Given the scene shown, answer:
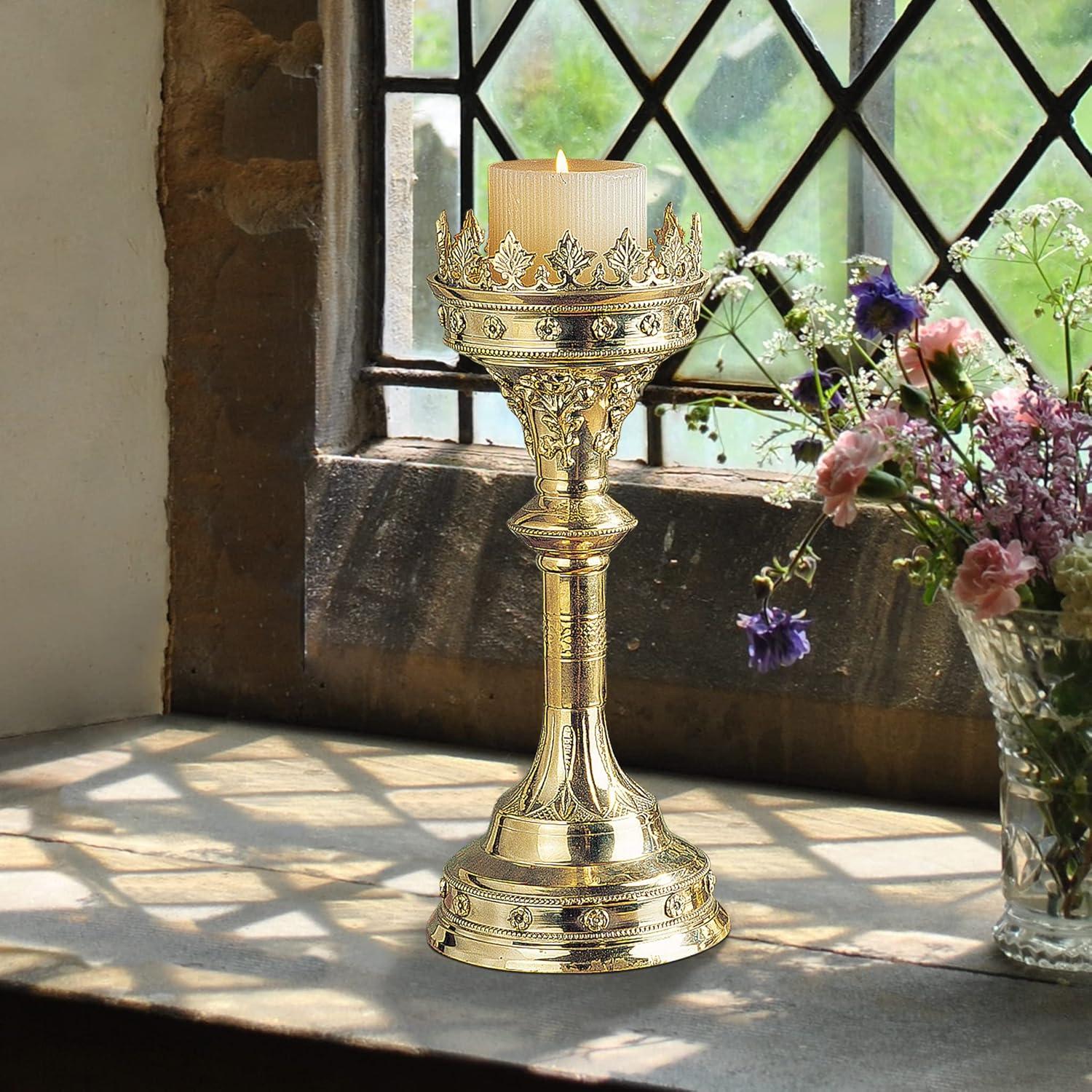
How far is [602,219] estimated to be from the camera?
4.42ft

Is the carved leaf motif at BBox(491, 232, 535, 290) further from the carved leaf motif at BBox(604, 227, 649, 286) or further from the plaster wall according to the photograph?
the plaster wall

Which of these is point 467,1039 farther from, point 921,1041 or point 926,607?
point 926,607

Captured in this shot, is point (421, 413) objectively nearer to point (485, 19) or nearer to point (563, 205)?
point (485, 19)

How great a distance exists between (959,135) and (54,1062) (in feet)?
3.94

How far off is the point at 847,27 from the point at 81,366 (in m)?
0.89

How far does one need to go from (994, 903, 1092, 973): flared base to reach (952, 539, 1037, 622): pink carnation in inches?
11.0

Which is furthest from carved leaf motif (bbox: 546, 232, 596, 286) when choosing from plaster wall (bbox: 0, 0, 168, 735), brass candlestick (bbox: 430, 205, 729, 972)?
plaster wall (bbox: 0, 0, 168, 735)

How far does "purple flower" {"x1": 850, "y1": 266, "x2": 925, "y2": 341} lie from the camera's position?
137 centimetres

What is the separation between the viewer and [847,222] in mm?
1903

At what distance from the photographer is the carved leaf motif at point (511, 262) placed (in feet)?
4.36

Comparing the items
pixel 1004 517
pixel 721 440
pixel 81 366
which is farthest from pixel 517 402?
pixel 81 366

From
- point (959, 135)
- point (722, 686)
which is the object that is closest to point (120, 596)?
point (722, 686)

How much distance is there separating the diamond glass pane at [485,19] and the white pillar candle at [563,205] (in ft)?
2.26

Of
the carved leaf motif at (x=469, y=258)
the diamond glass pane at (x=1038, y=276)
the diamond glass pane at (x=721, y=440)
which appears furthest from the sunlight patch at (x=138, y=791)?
the diamond glass pane at (x=1038, y=276)
